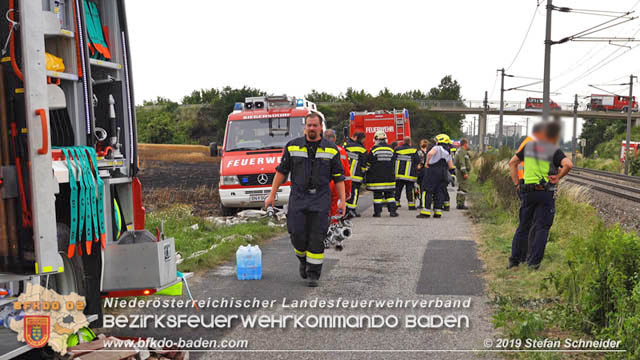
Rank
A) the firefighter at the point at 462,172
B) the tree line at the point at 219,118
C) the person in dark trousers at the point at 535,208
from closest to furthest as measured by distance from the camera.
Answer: the person in dark trousers at the point at 535,208, the firefighter at the point at 462,172, the tree line at the point at 219,118

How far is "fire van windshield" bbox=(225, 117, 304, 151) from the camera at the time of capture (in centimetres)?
1334

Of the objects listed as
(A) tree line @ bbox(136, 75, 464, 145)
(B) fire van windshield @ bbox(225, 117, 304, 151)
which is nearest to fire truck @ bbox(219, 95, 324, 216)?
(B) fire van windshield @ bbox(225, 117, 304, 151)

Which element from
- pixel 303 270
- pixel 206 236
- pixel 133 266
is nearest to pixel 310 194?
pixel 303 270

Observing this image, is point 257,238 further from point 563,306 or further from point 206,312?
point 563,306

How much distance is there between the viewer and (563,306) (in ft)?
17.1

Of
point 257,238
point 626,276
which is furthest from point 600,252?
point 257,238

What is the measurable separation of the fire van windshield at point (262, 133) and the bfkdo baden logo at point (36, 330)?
9.68 m

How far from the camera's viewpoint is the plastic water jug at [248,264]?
687cm

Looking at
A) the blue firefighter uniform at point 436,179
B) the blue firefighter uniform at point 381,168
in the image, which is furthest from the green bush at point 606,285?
the blue firefighter uniform at point 436,179

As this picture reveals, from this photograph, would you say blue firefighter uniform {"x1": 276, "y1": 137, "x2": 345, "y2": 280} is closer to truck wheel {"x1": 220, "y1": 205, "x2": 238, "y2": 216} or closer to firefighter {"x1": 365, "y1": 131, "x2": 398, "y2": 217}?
firefighter {"x1": 365, "y1": 131, "x2": 398, "y2": 217}

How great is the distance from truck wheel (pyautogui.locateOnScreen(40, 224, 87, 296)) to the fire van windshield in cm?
893

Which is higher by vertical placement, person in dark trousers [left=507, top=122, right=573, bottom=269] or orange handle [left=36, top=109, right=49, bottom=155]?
orange handle [left=36, top=109, right=49, bottom=155]

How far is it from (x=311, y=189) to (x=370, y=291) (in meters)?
1.29

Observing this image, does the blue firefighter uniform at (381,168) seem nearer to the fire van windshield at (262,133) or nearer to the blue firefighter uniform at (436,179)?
the blue firefighter uniform at (436,179)
